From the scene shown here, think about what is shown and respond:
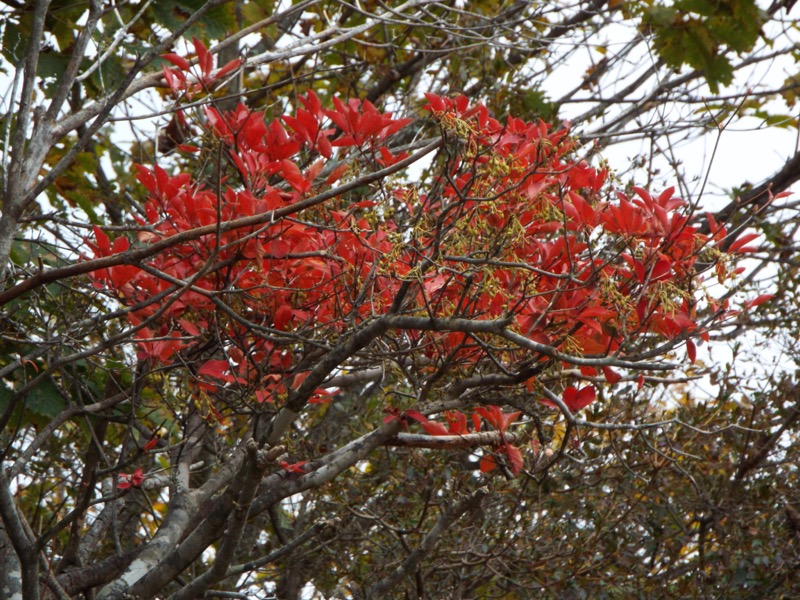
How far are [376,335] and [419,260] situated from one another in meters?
0.28

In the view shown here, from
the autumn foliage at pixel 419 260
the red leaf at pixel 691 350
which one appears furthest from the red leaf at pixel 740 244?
the red leaf at pixel 691 350

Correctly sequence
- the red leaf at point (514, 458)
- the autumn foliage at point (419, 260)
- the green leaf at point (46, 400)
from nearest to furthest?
1. the autumn foliage at point (419, 260)
2. the red leaf at point (514, 458)
3. the green leaf at point (46, 400)

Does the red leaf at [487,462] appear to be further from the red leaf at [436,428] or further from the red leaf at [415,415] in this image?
the red leaf at [415,415]

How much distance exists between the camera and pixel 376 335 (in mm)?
2578

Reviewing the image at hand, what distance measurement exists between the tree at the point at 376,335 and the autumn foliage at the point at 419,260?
0.04ft

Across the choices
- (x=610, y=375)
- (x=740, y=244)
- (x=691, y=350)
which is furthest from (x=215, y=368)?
(x=740, y=244)

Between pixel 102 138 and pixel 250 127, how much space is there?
4.32 metres

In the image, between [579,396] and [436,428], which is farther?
[436,428]

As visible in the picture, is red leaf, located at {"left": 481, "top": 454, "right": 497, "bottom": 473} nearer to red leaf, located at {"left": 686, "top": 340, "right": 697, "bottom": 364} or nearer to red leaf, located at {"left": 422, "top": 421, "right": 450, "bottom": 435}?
red leaf, located at {"left": 422, "top": 421, "right": 450, "bottom": 435}

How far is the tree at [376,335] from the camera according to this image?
2.65m

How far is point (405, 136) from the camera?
19.4 feet

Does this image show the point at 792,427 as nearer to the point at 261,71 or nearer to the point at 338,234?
the point at 338,234

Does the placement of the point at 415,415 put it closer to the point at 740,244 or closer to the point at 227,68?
the point at 740,244

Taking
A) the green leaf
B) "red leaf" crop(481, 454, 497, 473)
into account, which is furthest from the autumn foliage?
the green leaf
